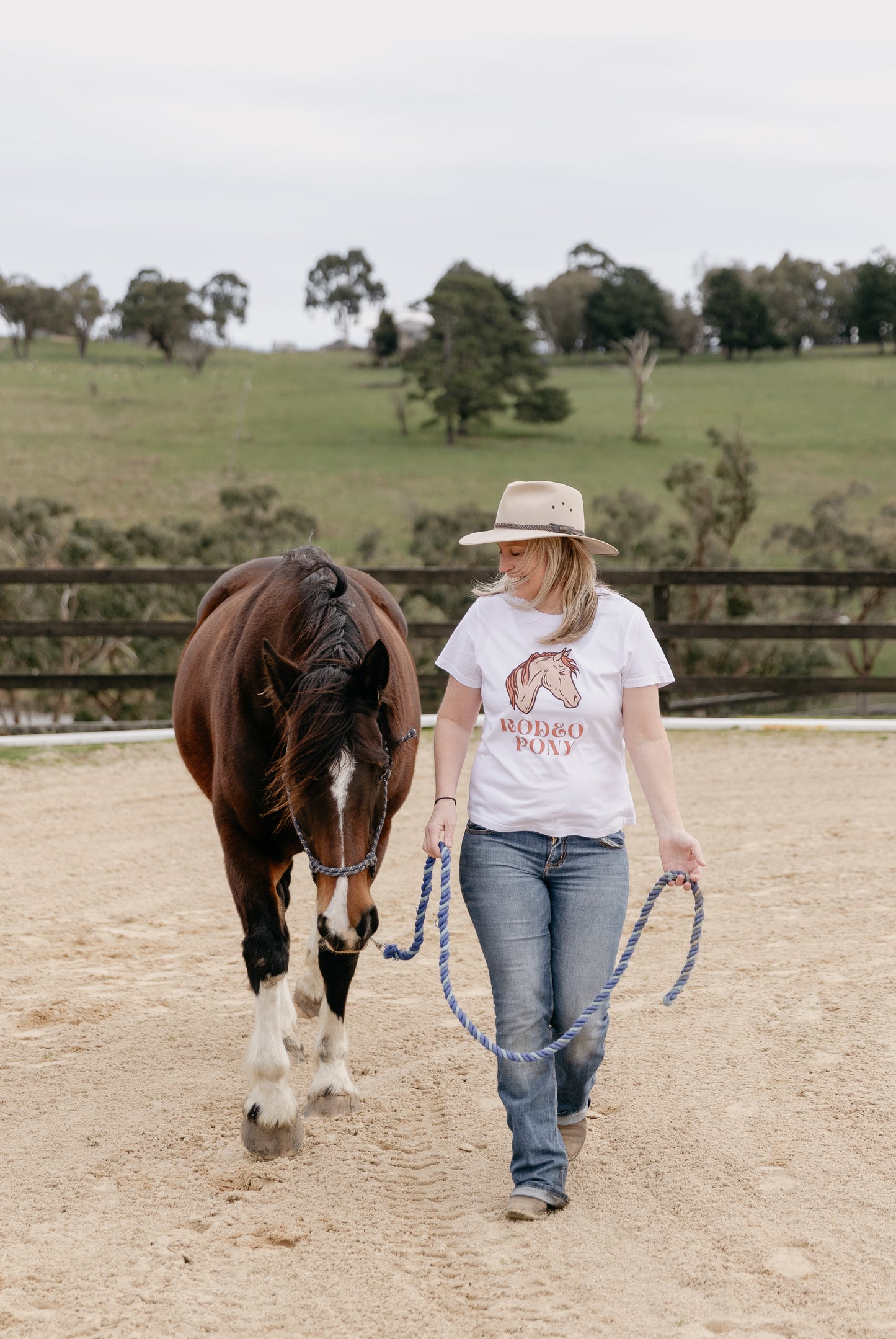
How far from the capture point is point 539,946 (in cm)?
263

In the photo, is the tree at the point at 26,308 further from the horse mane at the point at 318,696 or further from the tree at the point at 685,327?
the horse mane at the point at 318,696

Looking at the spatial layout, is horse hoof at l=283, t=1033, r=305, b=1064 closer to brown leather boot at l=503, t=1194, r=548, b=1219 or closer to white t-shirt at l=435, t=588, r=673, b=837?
brown leather boot at l=503, t=1194, r=548, b=1219

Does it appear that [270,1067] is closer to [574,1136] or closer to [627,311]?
[574,1136]

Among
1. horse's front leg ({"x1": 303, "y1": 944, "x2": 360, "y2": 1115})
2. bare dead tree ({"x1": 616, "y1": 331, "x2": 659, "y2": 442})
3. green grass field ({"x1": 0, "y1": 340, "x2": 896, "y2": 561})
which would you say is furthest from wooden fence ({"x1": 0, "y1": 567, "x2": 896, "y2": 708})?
bare dead tree ({"x1": 616, "y1": 331, "x2": 659, "y2": 442})

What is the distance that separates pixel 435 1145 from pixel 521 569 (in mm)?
1547

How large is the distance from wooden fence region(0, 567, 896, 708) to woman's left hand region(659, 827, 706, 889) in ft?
21.3

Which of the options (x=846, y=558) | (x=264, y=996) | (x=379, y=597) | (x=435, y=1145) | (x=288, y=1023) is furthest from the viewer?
(x=846, y=558)

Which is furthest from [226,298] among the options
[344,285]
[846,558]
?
[846,558]

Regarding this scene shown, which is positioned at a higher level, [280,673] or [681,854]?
[280,673]

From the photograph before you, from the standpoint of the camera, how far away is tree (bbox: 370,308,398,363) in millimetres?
71500

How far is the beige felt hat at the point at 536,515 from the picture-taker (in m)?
2.64

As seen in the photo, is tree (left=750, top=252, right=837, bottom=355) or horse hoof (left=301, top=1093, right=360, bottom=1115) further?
tree (left=750, top=252, right=837, bottom=355)

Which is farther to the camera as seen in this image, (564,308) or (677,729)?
(564,308)

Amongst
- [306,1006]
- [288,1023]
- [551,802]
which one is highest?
[551,802]
